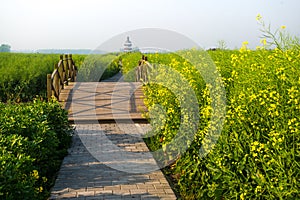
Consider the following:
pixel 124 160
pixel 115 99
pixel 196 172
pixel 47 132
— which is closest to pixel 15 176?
pixel 47 132

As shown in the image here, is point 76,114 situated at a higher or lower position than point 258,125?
lower

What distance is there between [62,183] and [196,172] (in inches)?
77.7

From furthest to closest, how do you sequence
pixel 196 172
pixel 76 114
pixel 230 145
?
1. pixel 76 114
2. pixel 196 172
3. pixel 230 145

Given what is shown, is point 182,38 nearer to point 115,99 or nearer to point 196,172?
point 196,172

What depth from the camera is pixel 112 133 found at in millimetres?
9312

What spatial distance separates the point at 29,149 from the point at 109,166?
222 cm

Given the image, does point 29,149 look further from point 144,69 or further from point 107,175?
point 144,69

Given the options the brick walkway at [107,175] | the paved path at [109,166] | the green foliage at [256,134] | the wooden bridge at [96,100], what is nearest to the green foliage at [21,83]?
the wooden bridge at [96,100]

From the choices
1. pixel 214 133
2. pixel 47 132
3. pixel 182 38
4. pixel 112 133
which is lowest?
pixel 112 133

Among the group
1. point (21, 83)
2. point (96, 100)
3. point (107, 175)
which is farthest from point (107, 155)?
point (21, 83)

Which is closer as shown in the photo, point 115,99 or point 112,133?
point 112,133

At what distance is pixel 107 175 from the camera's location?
20.1 ft

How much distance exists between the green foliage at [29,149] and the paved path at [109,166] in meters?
0.26

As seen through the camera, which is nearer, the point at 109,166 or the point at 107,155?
the point at 109,166
